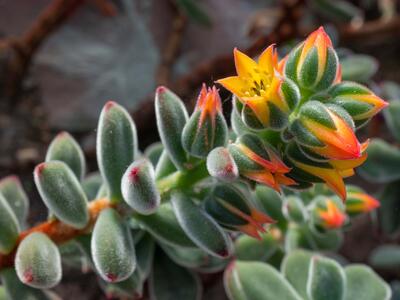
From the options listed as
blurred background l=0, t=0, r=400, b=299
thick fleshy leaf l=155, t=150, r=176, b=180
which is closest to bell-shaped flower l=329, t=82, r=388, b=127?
thick fleshy leaf l=155, t=150, r=176, b=180

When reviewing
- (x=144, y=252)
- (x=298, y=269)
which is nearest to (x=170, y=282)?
(x=144, y=252)

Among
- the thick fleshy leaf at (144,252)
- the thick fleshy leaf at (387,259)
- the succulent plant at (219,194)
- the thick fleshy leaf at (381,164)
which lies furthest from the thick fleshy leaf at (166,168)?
the thick fleshy leaf at (387,259)

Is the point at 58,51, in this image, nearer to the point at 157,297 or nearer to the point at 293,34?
the point at 293,34

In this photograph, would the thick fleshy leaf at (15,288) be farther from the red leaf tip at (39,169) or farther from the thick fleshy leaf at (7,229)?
the red leaf tip at (39,169)

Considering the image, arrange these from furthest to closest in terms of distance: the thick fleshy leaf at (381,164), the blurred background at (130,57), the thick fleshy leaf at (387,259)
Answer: the blurred background at (130,57) → the thick fleshy leaf at (387,259) → the thick fleshy leaf at (381,164)

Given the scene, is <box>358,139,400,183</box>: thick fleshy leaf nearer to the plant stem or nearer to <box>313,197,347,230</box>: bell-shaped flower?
<box>313,197,347,230</box>: bell-shaped flower
